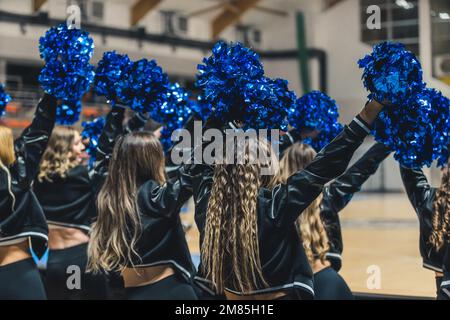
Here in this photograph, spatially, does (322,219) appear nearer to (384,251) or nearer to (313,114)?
(313,114)

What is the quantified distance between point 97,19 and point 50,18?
161cm

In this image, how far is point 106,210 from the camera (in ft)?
7.89

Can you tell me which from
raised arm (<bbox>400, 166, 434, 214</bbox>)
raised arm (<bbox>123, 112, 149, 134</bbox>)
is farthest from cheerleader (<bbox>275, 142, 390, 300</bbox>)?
raised arm (<bbox>123, 112, 149, 134</bbox>)

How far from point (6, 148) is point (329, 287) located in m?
1.40

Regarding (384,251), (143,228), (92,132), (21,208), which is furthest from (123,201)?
(384,251)

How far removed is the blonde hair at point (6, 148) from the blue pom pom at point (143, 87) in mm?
538

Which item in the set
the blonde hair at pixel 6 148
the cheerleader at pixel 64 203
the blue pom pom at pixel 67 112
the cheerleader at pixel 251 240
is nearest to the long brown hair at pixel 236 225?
the cheerleader at pixel 251 240

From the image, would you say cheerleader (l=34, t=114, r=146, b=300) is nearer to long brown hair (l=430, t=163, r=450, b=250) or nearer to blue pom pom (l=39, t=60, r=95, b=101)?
blue pom pom (l=39, t=60, r=95, b=101)

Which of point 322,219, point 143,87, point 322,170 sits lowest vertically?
point 322,219

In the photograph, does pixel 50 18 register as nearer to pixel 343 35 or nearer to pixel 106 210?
pixel 343 35

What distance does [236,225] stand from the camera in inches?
75.5

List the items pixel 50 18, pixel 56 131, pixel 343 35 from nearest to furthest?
1. pixel 56 131
2. pixel 50 18
3. pixel 343 35

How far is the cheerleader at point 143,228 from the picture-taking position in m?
2.28
